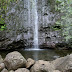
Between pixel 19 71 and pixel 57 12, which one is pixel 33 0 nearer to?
pixel 57 12

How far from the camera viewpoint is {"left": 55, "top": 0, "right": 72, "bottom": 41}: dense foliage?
321 inches

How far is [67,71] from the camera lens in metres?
2.59

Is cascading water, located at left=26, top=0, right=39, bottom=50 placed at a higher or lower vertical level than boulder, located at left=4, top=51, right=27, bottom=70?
higher

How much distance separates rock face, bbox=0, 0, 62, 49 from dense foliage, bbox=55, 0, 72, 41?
1.71 feet

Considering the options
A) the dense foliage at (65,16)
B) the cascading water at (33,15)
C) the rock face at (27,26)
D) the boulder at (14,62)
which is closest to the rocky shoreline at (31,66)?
the boulder at (14,62)

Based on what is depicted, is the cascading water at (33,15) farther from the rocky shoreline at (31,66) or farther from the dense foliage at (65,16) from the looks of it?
the rocky shoreline at (31,66)

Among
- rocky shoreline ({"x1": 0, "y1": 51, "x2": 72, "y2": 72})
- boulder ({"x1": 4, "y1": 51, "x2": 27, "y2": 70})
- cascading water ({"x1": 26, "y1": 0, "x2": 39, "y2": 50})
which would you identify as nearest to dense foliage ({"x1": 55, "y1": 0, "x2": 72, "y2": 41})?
cascading water ({"x1": 26, "y1": 0, "x2": 39, "y2": 50})

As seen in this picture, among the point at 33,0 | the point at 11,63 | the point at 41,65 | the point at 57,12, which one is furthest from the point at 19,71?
the point at 33,0

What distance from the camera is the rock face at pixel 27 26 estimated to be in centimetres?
787

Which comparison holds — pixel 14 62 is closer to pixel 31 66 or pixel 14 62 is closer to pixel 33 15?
pixel 31 66

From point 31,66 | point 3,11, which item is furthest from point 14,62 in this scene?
point 3,11

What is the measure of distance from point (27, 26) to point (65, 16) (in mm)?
4107

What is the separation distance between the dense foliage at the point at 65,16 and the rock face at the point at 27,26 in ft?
1.71

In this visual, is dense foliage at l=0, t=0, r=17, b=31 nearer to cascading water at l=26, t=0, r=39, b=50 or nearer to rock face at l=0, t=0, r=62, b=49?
rock face at l=0, t=0, r=62, b=49
